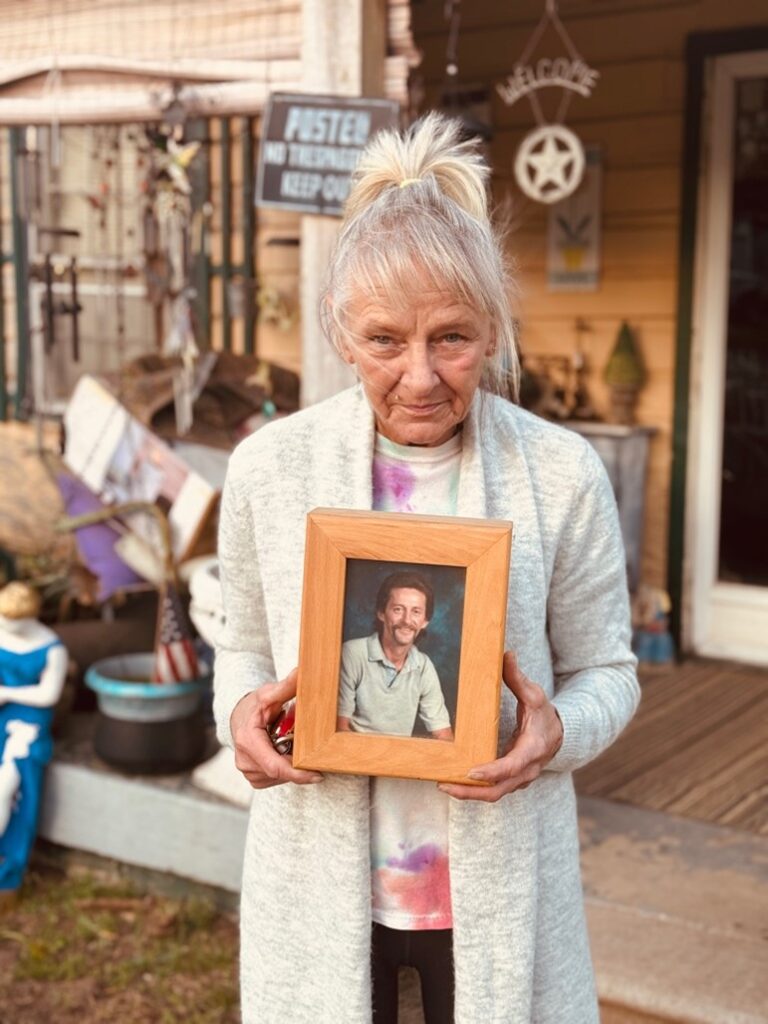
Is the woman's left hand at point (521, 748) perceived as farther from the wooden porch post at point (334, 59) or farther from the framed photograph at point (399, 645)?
the wooden porch post at point (334, 59)

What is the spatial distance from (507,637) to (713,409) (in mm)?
3621

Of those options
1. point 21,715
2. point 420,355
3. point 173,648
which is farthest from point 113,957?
point 420,355

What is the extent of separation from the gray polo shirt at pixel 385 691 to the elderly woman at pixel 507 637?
97mm

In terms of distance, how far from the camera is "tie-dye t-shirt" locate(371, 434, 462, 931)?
4.94 ft

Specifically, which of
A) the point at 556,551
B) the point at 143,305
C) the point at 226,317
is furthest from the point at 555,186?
the point at 556,551

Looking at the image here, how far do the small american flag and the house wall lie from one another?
6.24 ft

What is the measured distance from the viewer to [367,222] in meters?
1.43

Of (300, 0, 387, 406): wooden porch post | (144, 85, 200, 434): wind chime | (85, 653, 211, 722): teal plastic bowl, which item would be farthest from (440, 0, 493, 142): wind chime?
(85, 653, 211, 722): teal plastic bowl

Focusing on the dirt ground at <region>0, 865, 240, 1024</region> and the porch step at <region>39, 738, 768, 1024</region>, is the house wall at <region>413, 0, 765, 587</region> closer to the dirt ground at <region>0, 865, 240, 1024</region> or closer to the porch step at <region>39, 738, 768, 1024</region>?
the porch step at <region>39, 738, 768, 1024</region>

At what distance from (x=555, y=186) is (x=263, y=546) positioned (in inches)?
134


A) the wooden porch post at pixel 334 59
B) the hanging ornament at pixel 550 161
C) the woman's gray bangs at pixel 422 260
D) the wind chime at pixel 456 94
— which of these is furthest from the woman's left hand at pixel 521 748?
the wind chime at pixel 456 94

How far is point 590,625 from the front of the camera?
1.57 metres

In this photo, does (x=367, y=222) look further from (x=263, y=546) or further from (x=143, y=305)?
(x=143, y=305)

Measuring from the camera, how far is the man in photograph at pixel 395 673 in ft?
4.42
